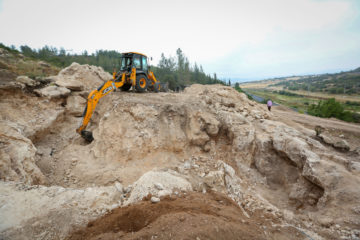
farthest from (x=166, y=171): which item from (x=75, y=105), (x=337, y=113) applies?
(x=337, y=113)

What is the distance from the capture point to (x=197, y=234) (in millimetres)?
A: 3094

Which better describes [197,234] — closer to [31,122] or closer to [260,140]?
[260,140]

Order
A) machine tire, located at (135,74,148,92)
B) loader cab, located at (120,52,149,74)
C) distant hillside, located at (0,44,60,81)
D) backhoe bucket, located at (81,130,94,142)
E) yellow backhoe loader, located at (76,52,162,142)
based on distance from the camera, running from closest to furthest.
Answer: yellow backhoe loader, located at (76,52,162,142) < backhoe bucket, located at (81,130,94,142) < distant hillside, located at (0,44,60,81) < machine tire, located at (135,74,148,92) < loader cab, located at (120,52,149,74)

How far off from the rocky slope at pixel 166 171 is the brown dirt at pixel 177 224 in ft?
0.09

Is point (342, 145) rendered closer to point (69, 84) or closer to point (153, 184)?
point (153, 184)

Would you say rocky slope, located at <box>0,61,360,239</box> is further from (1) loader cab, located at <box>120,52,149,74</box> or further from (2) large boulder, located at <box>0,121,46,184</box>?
(1) loader cab, located at <box>120,52,149,74</box>

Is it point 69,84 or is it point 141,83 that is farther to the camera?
point 69,84

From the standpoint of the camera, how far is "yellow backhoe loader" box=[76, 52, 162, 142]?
25.3 ft

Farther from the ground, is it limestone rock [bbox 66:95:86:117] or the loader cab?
the loader cab

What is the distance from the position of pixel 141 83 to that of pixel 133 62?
1.30 meters

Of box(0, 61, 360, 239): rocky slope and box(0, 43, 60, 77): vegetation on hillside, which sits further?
box(0, 43, 60, 77): vegetation on hillside

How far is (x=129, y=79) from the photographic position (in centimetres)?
916

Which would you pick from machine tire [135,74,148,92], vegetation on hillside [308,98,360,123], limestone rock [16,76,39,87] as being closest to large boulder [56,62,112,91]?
limestone rock [16,76,39,87]

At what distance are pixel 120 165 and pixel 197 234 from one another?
4577 mm
